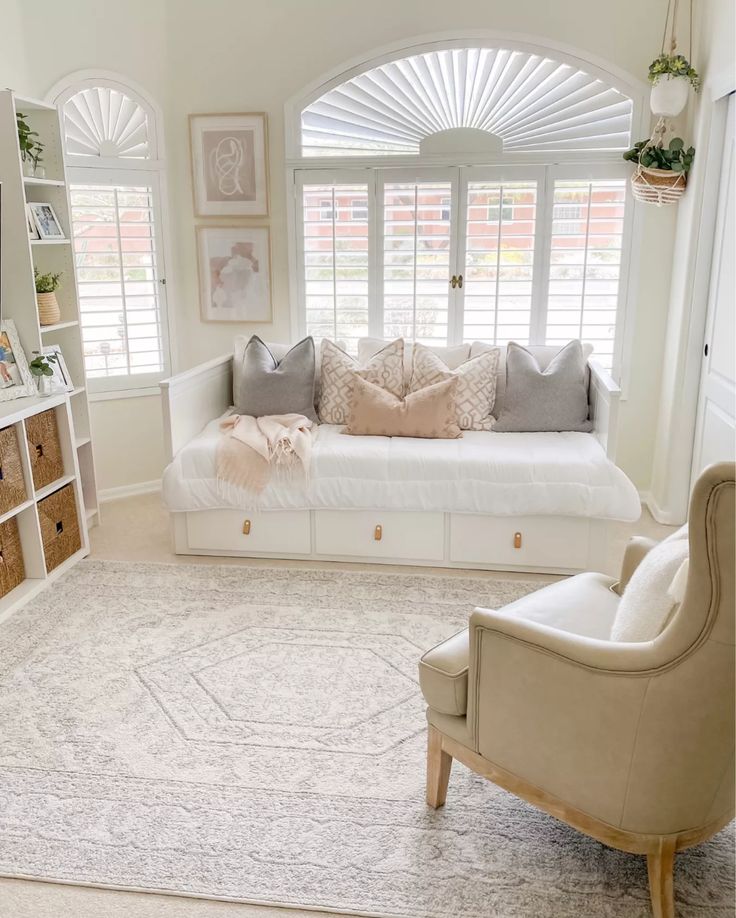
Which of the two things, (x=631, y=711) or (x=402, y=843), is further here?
(x=402, y=843)

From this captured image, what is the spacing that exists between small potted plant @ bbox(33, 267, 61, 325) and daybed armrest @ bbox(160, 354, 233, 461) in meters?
0.60

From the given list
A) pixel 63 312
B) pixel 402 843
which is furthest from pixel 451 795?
pixel 63 312

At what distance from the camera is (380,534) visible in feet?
11.6

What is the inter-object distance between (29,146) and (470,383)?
7.48ft

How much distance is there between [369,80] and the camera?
13.7ft

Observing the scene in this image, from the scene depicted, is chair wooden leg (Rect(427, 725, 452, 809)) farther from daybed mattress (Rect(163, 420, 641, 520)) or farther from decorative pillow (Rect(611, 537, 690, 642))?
daybed mattress (Rect(163, 420, 641, 520))

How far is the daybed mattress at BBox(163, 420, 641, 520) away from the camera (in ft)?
11.0

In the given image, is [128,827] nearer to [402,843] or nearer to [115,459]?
[402,843]

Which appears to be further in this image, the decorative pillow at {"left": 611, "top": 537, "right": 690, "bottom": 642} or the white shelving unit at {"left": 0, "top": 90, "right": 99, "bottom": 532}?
the white shelving unit at {"left": 0, "top": 90, "right": 99, "bottom": 532}

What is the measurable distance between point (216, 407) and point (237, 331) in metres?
0.65

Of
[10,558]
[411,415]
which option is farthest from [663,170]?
[10,558]

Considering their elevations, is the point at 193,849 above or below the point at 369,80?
below

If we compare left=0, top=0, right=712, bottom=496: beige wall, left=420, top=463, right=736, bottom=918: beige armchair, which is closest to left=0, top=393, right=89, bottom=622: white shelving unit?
left=0, top=0, right=712, bottom=496: beige wall

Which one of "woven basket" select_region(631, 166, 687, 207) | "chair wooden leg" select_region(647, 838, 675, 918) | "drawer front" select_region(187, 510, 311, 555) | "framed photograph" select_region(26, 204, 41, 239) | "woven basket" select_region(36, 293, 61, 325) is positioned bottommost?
Result: "chair wooden leg" select_region(647, 838, 675, 918)
